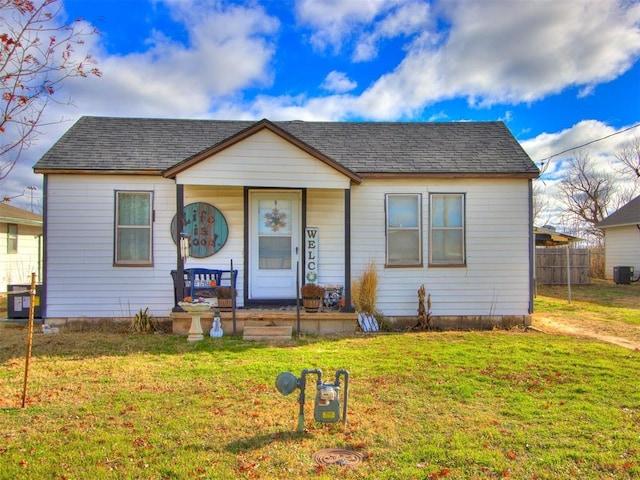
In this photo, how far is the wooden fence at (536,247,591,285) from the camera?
19.0m

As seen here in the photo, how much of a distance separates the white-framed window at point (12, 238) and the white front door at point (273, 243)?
530 inches

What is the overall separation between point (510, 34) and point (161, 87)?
337 inches

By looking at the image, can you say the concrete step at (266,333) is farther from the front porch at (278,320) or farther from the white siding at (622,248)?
the white siding at (622,248)

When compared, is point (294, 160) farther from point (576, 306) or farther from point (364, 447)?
point (576, 306)

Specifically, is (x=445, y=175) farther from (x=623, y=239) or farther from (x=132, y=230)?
(x=623, y=239)

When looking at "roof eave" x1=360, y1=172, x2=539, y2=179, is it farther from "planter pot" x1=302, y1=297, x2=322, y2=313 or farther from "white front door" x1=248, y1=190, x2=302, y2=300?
"planter pot" x1=302, y1=297, x2=322, y2=313

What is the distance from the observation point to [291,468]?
3.15m

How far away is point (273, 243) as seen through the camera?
363 inches

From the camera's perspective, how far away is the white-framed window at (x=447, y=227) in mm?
9461

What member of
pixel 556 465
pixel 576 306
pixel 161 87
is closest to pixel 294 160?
pixel 161 87

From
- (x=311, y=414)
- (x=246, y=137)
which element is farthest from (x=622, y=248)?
(x=311, y=414)

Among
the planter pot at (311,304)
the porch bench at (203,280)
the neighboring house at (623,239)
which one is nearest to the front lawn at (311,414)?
the planter pot at (311,304)

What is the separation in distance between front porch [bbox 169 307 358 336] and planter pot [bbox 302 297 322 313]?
8cm

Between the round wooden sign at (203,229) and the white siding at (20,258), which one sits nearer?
the round wooden sign at (203,229)
